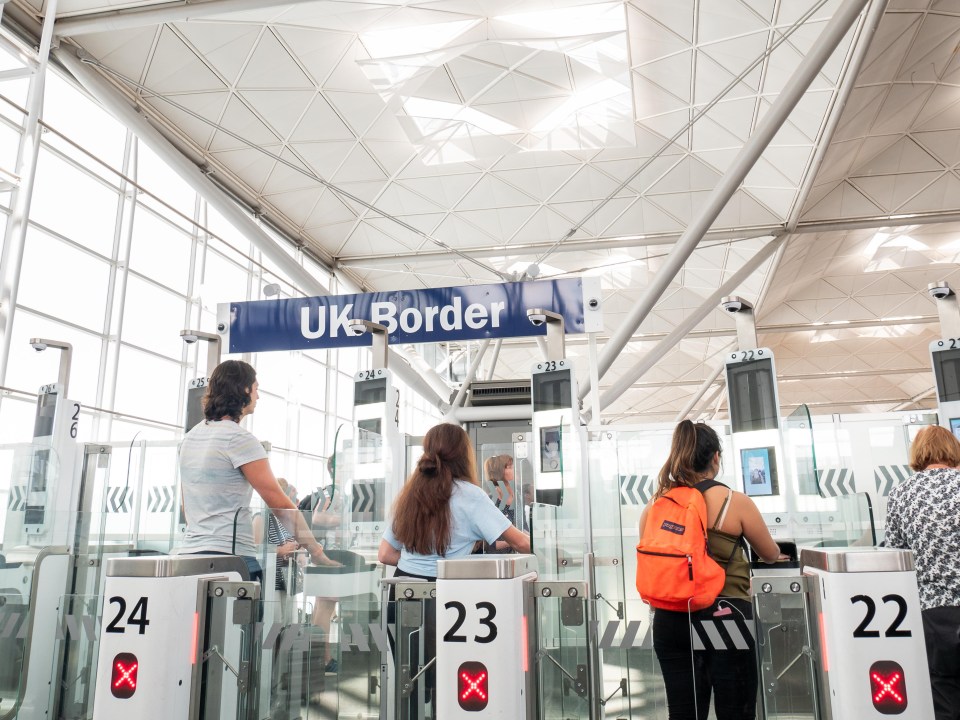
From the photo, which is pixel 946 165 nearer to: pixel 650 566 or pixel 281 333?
pixel 281 333

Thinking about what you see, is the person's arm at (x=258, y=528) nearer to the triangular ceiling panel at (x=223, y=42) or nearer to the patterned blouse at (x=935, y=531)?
the patterned blouse at (x=935, y=531)

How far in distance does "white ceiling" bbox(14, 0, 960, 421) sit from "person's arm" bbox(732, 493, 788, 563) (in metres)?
10.1

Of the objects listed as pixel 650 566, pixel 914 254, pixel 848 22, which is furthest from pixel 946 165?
pixel 650 566

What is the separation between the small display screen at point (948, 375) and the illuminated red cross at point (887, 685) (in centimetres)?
398

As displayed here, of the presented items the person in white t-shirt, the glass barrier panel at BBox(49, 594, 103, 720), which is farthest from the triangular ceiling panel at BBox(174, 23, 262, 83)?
the person in white t-shirt

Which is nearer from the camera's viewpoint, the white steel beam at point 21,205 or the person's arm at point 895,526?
the person's arm at point 895,526

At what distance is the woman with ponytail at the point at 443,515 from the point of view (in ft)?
13.0

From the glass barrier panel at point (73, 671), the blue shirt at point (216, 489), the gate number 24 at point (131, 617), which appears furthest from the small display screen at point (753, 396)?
the glass barrier panel at point (73, 671)

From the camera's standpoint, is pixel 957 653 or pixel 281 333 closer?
pixel 957 653

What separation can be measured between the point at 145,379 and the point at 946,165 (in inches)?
711

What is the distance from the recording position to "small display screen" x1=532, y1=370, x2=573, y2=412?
20.8 ft

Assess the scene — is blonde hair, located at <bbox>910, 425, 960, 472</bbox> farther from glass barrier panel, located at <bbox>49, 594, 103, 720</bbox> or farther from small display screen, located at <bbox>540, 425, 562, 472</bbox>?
glass barrier panel, located at <bbox>49, 594, 103, 720</bbox>

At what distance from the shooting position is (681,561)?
11.6 ft

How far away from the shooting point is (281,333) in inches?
326
